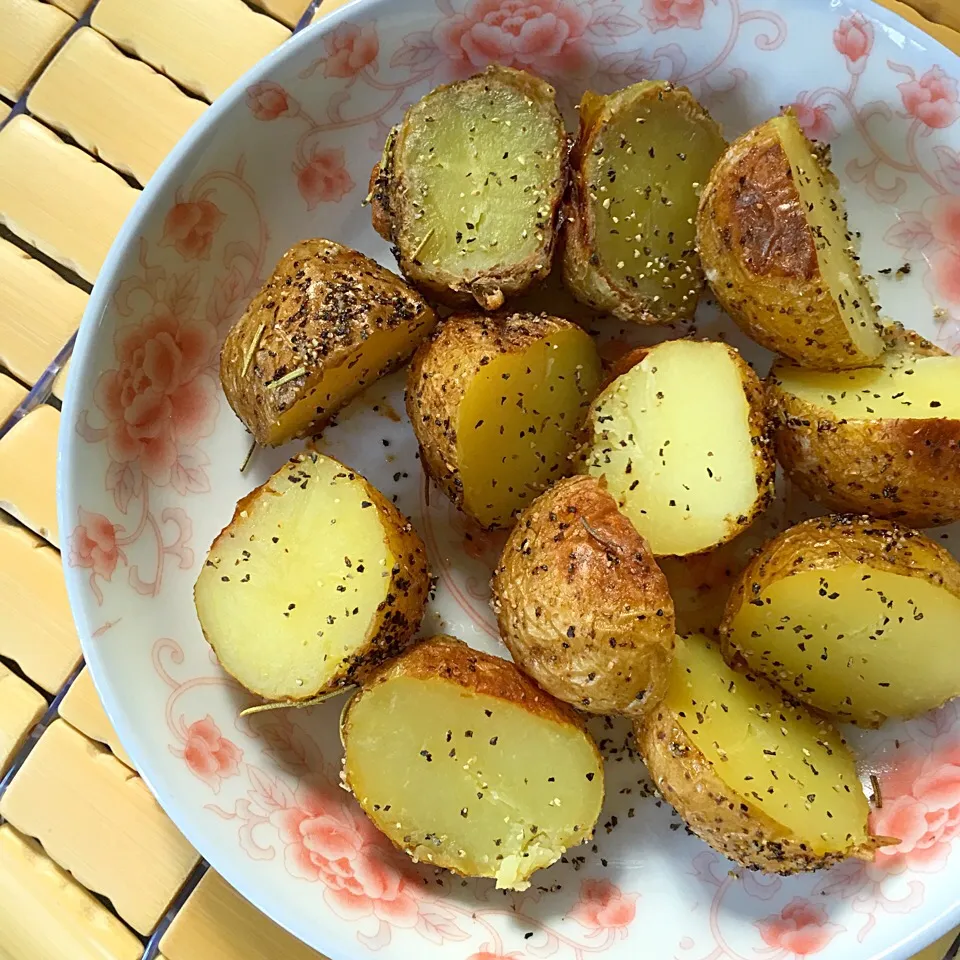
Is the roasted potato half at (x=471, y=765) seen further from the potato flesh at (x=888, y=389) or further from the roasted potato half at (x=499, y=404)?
the potato flesh at (x=888, y=389)

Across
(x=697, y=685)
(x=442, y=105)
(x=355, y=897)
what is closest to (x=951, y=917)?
(x=697, y=685)

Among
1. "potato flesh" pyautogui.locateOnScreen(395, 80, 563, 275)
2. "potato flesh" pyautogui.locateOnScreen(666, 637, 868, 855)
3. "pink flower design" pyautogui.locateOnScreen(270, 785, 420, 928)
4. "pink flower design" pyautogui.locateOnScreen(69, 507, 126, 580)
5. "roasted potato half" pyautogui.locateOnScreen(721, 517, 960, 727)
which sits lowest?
"pink flower design" pyautogui.locateOnScreen(270, 785, 420, 928)

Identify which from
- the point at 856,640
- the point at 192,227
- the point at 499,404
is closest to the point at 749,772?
the point at 856,640

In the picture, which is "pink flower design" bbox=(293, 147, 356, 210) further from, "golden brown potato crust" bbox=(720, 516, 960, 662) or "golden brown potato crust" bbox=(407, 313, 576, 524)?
"golden brown potato crust" bbox=(720, 516, 960, 662)

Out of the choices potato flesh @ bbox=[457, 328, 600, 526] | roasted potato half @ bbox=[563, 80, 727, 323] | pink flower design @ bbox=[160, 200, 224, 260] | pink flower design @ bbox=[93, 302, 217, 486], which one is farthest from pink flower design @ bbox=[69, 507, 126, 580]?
roasted potato half @ bbox=[563, 80, 727, 323]

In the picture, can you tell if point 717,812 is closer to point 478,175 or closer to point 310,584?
point 310,584

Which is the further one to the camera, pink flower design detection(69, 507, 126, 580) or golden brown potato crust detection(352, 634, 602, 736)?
pink flower design detection(69, 507, 126, 580)
